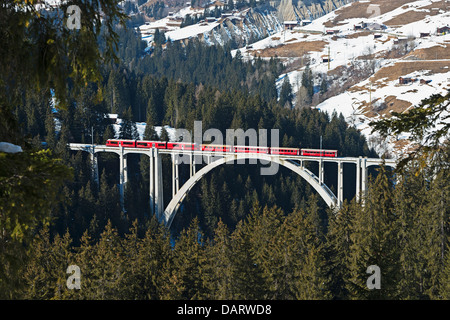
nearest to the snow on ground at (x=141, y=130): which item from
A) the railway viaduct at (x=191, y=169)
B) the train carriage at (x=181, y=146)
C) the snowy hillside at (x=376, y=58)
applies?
the railway viaduct at (x=191, y=169)

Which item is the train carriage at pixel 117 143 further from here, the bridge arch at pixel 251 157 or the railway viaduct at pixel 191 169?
the bridge arch at pixel 251 157

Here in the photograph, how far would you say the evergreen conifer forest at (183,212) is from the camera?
8992 mm

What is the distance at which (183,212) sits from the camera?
70.8m

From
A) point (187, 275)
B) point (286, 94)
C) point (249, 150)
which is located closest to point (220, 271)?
point (187, 275)

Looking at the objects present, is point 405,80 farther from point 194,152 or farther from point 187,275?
point 187,275

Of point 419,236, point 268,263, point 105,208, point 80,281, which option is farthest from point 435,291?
point 105,208

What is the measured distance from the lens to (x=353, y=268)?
24.5m

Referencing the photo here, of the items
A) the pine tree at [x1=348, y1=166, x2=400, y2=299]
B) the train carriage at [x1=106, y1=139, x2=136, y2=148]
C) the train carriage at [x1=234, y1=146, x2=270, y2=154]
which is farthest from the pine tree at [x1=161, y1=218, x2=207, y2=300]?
the train carriage at [x1=106, y1=139, x2=136, y2=148]

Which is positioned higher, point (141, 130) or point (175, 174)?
point (141, 130)

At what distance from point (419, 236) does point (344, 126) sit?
7003 centimetres

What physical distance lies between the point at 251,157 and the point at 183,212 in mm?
14705

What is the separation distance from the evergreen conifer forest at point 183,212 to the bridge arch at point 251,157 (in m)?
3.18

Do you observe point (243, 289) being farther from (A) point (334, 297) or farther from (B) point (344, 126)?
(B) point (344, 126)
